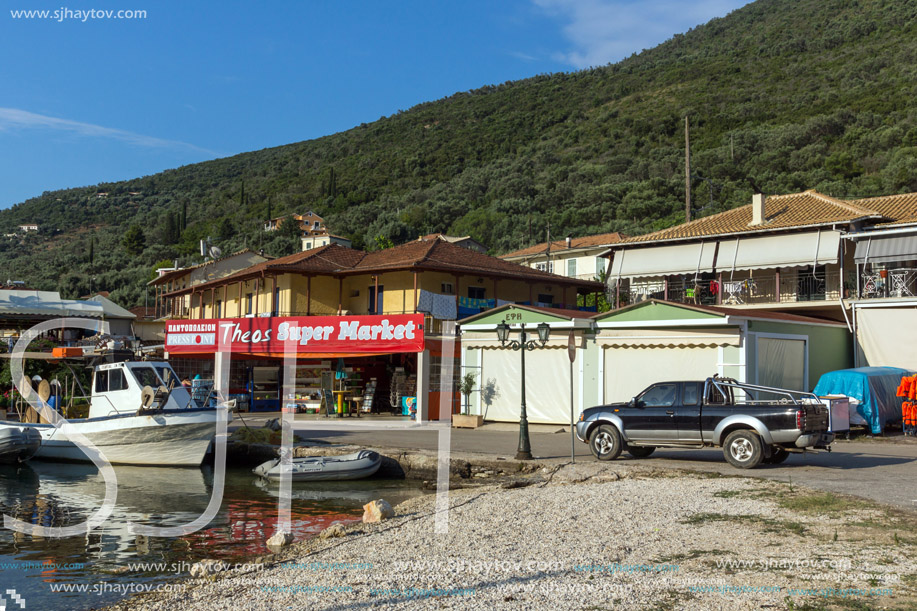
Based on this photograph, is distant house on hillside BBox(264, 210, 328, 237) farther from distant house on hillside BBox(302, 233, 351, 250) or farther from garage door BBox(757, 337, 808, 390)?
garage door BBox(757, 337, 808, 390)

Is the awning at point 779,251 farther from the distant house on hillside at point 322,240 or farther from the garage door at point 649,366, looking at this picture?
the distant house on hillside at point 322,240

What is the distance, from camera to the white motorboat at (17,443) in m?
23.1

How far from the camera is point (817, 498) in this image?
1206cm

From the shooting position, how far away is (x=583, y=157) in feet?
322

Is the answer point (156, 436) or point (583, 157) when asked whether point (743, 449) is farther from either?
point (583, 157)

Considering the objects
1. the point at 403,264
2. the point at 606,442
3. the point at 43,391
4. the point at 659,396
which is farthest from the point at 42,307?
the point at 659,396

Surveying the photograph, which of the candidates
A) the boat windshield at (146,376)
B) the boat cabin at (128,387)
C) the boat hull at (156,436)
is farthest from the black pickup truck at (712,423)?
the boat windshield at (146,376)

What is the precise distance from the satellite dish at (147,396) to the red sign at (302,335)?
27.7 feet

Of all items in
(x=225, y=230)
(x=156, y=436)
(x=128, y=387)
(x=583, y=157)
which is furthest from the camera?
(x=225, y=230)

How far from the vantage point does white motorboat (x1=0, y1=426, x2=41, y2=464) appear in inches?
908

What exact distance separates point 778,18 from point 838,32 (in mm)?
21951

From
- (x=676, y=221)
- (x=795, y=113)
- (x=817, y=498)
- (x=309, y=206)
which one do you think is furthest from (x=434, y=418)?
(x=309, y=206)

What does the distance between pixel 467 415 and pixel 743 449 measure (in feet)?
41.7

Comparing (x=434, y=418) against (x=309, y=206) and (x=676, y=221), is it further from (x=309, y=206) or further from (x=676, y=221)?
(x=309, y=206)
